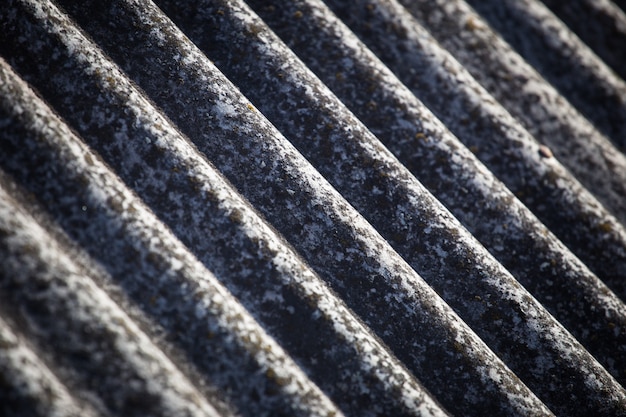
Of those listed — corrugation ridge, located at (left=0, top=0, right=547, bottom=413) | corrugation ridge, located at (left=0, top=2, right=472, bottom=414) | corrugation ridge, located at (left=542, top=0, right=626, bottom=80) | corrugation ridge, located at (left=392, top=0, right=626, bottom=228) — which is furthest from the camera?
corrugation ridge, located at (left=542, top=0, right=626, bottom=80)

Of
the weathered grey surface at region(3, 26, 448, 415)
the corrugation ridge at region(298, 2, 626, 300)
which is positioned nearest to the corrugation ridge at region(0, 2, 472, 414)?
the weathered grey surface at region(3, 26, 448, 415)

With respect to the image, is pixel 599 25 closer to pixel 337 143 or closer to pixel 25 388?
pixel 337 143

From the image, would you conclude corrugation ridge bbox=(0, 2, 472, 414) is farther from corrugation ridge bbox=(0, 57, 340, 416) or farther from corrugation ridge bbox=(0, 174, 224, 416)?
corrugation ridge bbox=(0, 174, 224, 416)

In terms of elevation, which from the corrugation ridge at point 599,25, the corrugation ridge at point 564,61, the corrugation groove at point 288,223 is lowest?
the corrugation groove at point 288,223

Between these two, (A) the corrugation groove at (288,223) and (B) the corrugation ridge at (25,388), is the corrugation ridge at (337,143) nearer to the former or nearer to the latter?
(A) the corrugation groove at (288,223)

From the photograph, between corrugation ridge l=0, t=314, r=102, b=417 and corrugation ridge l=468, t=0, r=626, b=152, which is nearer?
corrugation ridge l=0, t=314, r=102, b=417

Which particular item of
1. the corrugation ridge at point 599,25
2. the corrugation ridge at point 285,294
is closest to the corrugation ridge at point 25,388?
the corrugation ridge at point 285,294

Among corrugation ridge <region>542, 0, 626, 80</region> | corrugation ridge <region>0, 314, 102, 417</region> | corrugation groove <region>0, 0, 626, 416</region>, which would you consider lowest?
corrugation ridge <region>0, 314, 102, 417</region>
